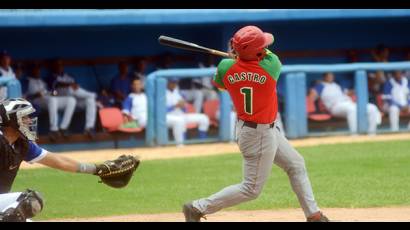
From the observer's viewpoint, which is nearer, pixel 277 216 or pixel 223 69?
pixel 223 69

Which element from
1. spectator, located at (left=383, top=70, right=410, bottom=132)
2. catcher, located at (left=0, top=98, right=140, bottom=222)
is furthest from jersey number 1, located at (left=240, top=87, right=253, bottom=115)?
spectator, located at (left=383, top=70, right=410, bottom=132)

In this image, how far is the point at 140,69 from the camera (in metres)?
16.1

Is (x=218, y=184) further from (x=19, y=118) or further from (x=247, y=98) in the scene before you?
(x=19, y=118)

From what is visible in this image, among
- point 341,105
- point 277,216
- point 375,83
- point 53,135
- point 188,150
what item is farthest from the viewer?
point 375,83

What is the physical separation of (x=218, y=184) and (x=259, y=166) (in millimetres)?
3687

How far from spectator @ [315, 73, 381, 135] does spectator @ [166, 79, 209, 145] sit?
2154mm

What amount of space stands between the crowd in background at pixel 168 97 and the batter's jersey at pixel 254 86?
7.78 meters

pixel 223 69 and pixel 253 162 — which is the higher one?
pixel 223 69

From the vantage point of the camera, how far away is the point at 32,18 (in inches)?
572

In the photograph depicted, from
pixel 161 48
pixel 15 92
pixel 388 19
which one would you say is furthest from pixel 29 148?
pixel 388 19

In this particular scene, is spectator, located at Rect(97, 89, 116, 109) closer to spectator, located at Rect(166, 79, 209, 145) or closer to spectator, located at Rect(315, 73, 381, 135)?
spectator, located at Rect(166, 79, 209, 145)

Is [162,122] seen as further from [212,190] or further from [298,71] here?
[212,190]

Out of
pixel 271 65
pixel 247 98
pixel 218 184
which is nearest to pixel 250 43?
pixel 271 65

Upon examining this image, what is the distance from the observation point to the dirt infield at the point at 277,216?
24.9 feet
